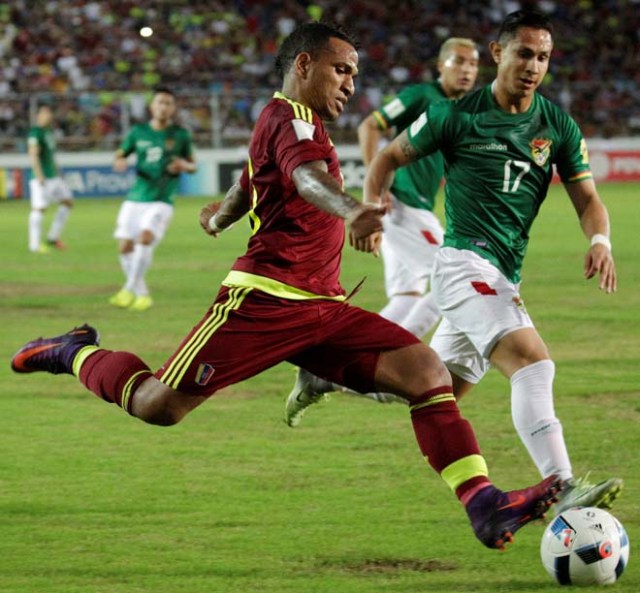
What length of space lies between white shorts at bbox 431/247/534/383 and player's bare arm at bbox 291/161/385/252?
128 centimetres

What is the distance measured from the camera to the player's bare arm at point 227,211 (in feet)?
19.4

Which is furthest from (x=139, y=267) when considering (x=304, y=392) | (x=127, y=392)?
(x=127, y=392)

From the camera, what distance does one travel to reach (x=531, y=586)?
4930 mm

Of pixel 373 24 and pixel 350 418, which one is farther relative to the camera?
pixel 373 24

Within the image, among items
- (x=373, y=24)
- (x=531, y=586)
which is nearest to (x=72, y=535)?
(x=531, y=586)

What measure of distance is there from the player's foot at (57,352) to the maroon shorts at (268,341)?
3.15 feet

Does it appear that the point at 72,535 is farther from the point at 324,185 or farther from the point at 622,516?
the point at 622,516

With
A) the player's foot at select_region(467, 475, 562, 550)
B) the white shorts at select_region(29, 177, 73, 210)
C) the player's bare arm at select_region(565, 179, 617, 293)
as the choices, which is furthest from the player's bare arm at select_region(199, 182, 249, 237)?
the white shorts at select_region(29, 177, 73, 210)

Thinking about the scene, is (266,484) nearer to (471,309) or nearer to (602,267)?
(471,309)

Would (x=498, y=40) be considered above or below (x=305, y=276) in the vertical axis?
above

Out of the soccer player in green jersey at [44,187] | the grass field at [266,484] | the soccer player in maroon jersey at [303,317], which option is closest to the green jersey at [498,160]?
the soccer player in maroon jersey at [303,317]

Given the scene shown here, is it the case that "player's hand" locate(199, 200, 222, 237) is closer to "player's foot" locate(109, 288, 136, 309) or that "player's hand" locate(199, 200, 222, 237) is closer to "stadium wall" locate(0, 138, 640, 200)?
"player's foot" locate(109, 288, 136, 309)

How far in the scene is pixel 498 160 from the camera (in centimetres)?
622

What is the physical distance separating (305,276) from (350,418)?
326 centimetres
